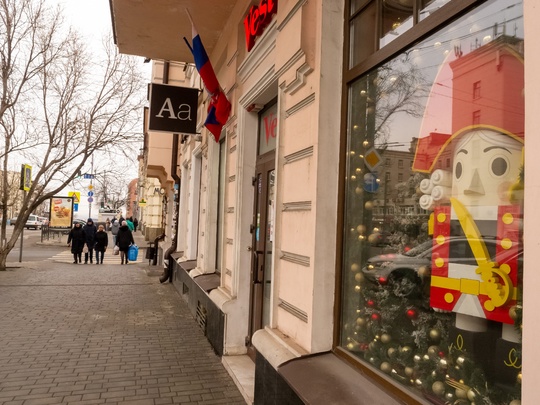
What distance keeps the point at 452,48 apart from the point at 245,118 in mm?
3245

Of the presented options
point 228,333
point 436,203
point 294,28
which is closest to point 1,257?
point 228,333

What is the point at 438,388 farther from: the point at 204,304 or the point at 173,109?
the point at 173,109

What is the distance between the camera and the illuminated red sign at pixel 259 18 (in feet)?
13.3

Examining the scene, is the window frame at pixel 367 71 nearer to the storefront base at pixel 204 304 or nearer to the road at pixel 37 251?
the storefront base at pixel 204 304

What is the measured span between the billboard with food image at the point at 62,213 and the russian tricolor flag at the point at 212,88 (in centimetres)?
1921

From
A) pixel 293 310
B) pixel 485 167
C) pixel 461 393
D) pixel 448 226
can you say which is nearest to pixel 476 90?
pixel 485 167

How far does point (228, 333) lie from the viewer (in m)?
4.97

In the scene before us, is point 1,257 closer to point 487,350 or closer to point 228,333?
point 228,333

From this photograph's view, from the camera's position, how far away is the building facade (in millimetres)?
1759

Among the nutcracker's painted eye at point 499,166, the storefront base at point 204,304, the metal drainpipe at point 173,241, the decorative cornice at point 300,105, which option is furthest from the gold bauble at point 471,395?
the metal drainpipe at point 173,241

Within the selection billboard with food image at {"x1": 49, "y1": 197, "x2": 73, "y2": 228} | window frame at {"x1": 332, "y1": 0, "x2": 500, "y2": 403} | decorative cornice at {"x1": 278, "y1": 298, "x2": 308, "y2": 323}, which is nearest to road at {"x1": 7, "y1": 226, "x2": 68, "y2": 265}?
billboard with food image at {"x1": 49, "y1": 197, "x2": 73, "y2": 228}

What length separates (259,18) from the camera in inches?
170

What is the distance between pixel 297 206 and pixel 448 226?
1.41 metres

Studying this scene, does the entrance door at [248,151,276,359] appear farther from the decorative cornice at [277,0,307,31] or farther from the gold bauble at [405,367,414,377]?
the gold bauble at [405,367,414,377]
